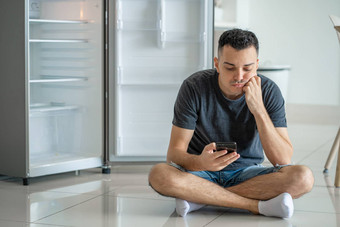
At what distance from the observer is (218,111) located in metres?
2.78

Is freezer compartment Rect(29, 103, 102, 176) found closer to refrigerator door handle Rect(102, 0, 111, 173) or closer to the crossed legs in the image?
refrigerator door handle Rect(102, 0, 111, 173)

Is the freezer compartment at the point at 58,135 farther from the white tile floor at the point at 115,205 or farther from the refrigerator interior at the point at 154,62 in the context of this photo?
the refrigerator interior at the point at 154,62

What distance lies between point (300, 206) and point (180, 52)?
1531 mm

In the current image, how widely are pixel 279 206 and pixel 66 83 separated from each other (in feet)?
6.57

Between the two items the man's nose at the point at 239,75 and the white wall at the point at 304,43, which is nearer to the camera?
the man's nose at the point at 239,75

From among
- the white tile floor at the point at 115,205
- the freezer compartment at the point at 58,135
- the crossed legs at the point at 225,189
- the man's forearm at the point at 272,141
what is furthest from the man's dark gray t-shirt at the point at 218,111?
the freezer compartment at the point at 58,135

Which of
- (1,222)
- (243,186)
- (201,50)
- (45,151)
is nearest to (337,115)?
(201,50)

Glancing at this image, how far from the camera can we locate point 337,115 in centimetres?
736

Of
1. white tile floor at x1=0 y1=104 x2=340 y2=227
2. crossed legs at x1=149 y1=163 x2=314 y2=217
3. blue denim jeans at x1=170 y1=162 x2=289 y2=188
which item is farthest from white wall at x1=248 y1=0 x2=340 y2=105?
crossed legs at x1=149 y1=163 x2=314 y2=217

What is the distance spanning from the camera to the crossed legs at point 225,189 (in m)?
2.66

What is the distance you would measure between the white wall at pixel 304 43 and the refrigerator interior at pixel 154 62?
Result: 384 cm

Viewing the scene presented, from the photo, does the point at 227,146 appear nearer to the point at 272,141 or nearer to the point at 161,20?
the point at 272,141

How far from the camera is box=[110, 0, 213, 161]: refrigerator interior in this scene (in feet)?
13.1

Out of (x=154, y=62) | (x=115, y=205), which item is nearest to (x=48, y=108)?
(x=154, y=62)
